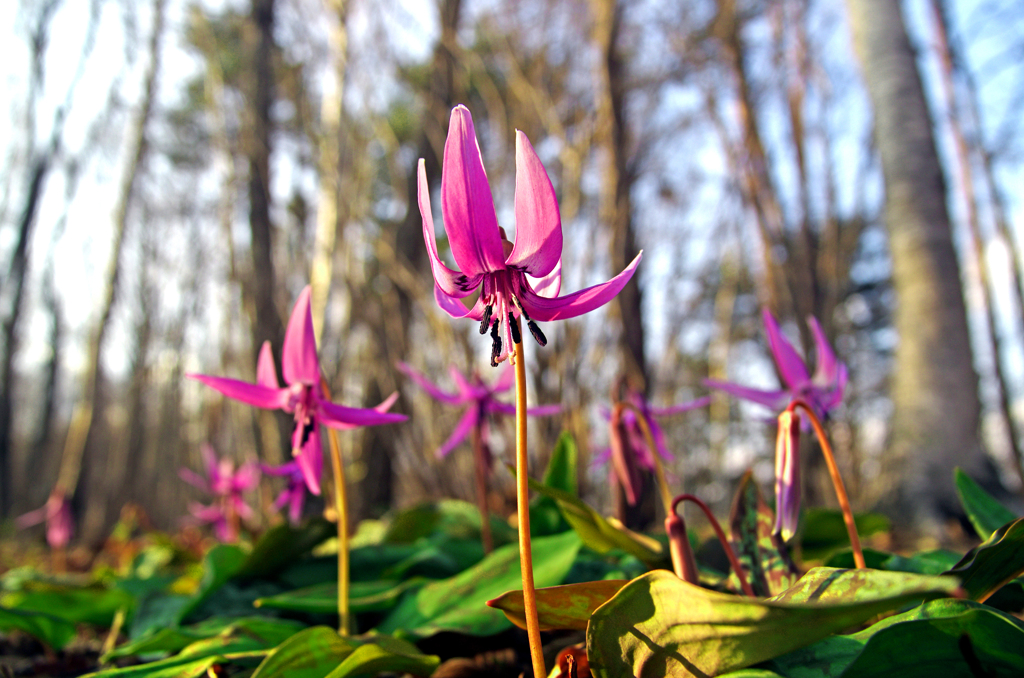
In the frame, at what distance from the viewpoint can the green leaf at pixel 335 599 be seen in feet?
3.21

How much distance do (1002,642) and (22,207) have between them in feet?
35.9

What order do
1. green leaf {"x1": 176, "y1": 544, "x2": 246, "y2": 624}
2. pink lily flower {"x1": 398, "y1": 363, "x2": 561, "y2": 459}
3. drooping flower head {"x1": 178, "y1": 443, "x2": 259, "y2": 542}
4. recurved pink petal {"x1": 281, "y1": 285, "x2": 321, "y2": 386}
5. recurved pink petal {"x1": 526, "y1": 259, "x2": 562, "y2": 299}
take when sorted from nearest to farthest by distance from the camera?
recurved pink petal {"x1": 526, "y1": 259, "x2": 562, "y2": 299}
recurved pink petal {"x1": 281, "y1": 285, "x2": 321, "y2": 386}
green leaf {"x1": 176, "y1": 544, "x2": 246, "y2": 624}
pink lily flower {"x1": 398, "y1": 363, "x2": 561, "y2": 459}
drooping flower head {"x1": 178, "y1": 443, "x2": 259, "y2": 542}

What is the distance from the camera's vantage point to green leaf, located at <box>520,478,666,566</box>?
940 mm

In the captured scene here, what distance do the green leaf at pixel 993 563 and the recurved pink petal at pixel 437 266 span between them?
0.60m

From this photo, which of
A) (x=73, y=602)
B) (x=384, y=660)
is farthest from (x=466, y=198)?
(x=73, y=602)

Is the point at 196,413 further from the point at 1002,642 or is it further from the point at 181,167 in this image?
the point at 1002,642

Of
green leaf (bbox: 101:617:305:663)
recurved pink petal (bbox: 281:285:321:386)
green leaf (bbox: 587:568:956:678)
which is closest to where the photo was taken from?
green leaf (bbox: 587:568:956:678)

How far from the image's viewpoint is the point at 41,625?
3.99 feet

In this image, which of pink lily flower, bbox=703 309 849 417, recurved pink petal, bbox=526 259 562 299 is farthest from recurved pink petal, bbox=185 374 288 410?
pink lily flower, bbox=703 309 849 417

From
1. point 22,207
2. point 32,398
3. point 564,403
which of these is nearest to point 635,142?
point 564,403

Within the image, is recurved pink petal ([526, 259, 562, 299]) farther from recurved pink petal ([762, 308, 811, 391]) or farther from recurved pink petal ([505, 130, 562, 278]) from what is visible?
recurved pink petal ([762, 308, 811, 391])

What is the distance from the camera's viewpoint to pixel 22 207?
8.53 m

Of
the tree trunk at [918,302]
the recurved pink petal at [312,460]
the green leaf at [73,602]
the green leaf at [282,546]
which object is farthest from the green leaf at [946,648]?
the tree trunk at [918,302]

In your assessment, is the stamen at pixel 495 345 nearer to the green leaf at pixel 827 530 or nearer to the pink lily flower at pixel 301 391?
the pink lily flower at pixel 301 391
